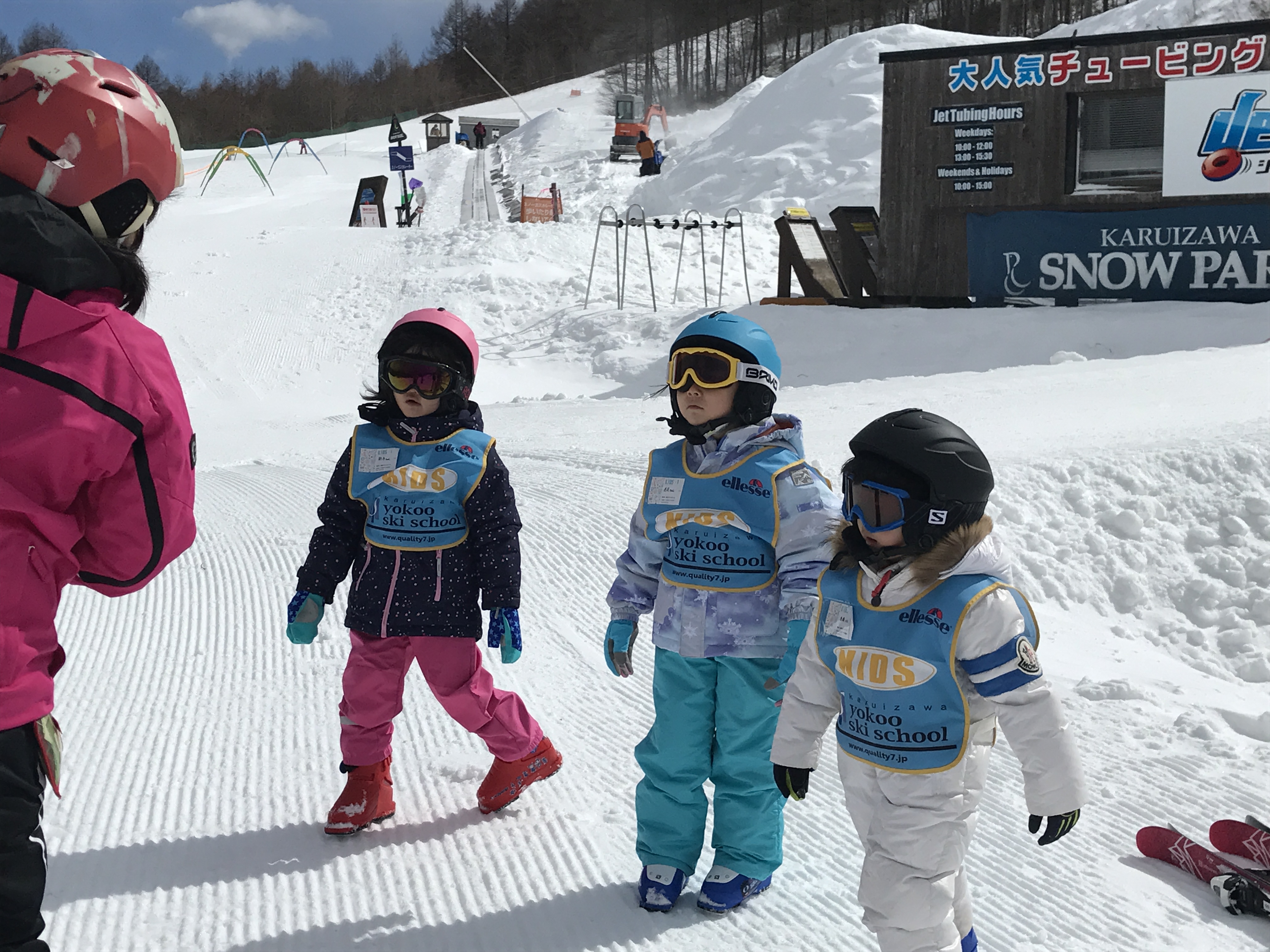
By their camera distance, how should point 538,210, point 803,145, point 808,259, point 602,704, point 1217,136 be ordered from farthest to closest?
point 803,145 → point 538,210 → point 808,259 → point 1217,136 → point 602,704

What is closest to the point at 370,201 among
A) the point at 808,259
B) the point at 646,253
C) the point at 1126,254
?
the point at 646,253

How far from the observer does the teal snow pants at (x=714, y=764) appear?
268 centimetres

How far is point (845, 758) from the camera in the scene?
2281 millimetres

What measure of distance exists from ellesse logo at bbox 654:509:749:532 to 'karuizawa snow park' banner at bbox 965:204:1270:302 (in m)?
12.3

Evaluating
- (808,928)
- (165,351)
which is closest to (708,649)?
(808,928)

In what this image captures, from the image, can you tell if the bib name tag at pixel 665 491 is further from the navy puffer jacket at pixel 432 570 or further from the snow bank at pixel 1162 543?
the snow bank at pixel 1162 543

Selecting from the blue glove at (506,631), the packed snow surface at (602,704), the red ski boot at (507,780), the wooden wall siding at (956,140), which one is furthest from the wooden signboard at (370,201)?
the blue glove at (506,631)

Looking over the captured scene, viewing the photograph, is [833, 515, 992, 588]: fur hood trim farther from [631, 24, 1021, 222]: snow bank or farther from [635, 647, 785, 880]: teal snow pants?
[631, 24, 1021, 222]: snow bank

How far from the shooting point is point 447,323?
309 centimetres

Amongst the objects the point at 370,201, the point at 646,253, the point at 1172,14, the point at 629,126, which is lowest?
the point at 646,253

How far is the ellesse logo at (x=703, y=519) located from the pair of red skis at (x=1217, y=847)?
1479 mm

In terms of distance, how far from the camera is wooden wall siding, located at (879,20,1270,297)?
12.9 m

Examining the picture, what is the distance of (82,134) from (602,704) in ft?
9.41

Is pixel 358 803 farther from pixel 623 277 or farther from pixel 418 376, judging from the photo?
pixel 623 277
